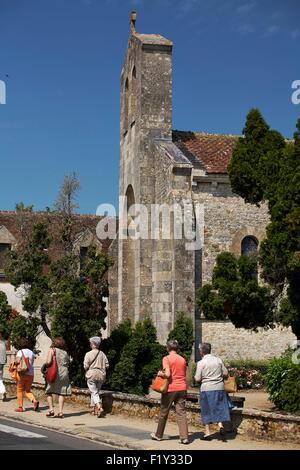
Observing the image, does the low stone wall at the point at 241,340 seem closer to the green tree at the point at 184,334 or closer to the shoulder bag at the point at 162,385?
the green tree at the point at 184,334

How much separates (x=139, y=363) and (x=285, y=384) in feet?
21.1

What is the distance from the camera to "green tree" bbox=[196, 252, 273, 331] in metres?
15.7

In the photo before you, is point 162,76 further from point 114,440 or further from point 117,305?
point 114,440

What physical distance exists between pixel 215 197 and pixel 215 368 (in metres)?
14.5

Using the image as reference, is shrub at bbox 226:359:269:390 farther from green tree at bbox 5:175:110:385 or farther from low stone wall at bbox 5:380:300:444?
low stone wall at bbox 5:380:300:444

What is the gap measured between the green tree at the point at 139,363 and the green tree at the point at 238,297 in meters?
3.57

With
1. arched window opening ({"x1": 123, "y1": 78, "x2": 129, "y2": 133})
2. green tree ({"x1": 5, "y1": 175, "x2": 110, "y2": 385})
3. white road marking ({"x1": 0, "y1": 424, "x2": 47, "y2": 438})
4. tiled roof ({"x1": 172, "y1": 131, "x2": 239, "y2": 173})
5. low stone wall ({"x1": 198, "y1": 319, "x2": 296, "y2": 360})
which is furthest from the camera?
arched window opening ({"x1": 123, "y1": 78, "x2": 129, "y2": 133})

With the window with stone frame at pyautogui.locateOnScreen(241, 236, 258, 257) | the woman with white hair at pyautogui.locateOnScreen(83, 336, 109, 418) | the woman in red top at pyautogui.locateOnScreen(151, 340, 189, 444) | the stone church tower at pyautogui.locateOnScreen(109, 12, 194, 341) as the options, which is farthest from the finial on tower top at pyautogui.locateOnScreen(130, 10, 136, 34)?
the woman in red top at pyautogui.locateOnScreen(151, 340, 189, 444)

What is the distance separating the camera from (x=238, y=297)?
15.6 metres

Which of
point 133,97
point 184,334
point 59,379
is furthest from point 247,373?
point 133,97

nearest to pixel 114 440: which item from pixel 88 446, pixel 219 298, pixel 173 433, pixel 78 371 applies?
pixel 88 446

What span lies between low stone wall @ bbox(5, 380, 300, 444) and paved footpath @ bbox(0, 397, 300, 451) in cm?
11

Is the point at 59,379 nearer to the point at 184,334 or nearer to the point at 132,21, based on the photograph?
the point at 184,334

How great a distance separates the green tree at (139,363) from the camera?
1881 centimetres
